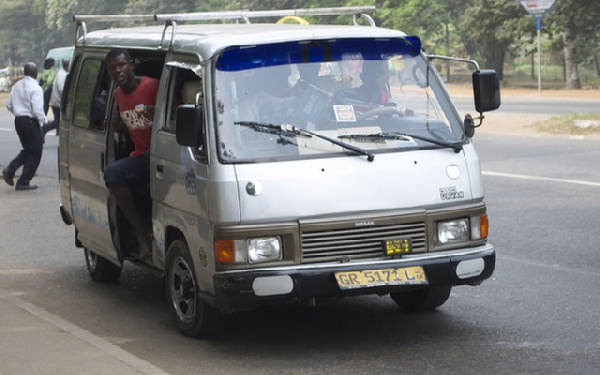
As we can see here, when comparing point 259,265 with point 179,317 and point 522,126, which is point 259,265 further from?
point 522,126

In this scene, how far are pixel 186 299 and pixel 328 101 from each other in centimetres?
156

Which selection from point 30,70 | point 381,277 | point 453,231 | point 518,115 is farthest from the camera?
point 518,115

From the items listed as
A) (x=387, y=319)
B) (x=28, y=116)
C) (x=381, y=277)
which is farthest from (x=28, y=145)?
(x=381, y=277)

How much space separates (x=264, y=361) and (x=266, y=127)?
138 centimetres

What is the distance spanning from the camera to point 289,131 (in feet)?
23.8

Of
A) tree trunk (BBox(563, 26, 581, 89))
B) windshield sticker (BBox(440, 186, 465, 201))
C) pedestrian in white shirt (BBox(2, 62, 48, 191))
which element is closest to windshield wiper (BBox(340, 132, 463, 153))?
windshield sticker (BBox(440, 186, 465, 201))

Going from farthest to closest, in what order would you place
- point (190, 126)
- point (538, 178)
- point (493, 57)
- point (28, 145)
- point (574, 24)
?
point (493, 57), point (574, 24), point (28, 145), point (538, 178), point (190, 126)

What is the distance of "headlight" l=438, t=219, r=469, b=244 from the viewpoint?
728cm

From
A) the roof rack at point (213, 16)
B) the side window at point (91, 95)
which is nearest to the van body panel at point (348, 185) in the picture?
the roof rack at point (213, 16)

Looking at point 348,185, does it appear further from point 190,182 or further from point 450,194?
point 190,182

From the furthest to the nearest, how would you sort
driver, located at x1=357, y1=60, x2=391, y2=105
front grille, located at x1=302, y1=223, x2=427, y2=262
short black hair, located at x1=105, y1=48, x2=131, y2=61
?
short black hair, located at x1=105, y1=48, x2=131, y2=61
driver, located at x1=357, y1=60, x2=391, y2=105
front grille, located at x1=302, y1=223, x2=427, y2=262

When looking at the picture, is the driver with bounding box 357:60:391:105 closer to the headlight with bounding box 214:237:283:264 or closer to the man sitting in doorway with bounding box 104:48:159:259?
the headlight with bounding box 214:237:283:264

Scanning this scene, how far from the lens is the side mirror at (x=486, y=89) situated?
763cm

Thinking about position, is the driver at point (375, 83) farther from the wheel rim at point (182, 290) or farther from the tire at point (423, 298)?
the wheel rim at point (182, 290)
